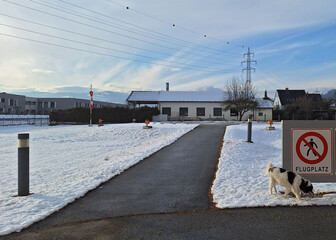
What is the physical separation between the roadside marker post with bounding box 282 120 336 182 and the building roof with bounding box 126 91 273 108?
4334cm

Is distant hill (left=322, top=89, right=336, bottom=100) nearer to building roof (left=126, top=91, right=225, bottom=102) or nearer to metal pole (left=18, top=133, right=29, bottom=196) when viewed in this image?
building roof (left=126, top=91, right=225, bottom=102)

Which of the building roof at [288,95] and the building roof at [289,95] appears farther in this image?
the building roof at [288,95]

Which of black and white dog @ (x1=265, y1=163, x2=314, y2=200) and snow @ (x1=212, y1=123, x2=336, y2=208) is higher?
black and white dog @ (x1=265, y1=163, x2=314, y2=200)

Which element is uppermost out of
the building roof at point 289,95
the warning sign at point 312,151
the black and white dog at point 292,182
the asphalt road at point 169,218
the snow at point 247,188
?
the building roof at point 289,95

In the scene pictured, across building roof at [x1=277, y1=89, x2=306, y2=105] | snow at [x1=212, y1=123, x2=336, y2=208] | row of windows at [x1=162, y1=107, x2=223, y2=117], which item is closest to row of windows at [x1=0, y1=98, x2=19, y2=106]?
row of windows at [x1=162, y1=107, x2=223, y2=117]

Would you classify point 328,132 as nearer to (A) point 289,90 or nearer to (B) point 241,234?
(B) point 241,234

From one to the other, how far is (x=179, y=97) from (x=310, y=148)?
147 feet

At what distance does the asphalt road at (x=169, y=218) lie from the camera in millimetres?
3521

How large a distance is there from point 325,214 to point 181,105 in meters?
44.5

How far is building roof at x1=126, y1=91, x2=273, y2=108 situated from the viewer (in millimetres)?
48875

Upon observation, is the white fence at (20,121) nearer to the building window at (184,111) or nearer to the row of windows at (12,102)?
the building window at (184,111)

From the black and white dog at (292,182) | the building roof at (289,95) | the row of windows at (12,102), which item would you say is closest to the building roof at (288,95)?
the building roof at (289,95)

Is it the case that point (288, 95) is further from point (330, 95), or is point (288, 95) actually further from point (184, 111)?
point (184, 111)

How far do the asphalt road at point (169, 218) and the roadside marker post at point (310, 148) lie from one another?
1146mm
